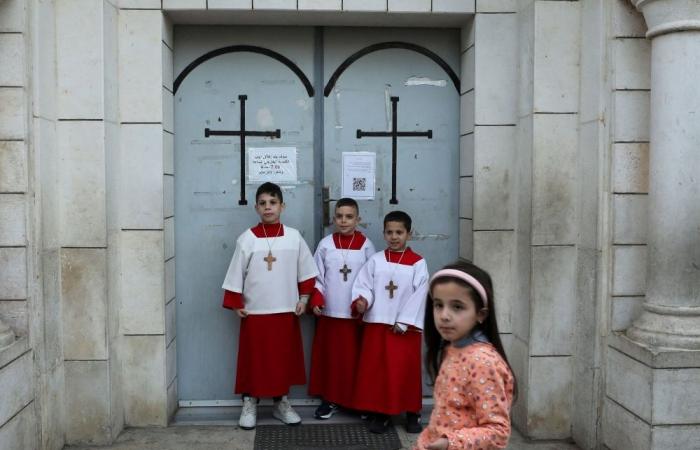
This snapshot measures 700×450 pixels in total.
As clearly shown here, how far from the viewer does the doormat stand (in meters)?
4.78

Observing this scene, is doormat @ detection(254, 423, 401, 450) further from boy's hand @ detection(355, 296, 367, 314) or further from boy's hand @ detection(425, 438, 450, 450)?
boy's hand @ detection(425, 438, 450, 450)

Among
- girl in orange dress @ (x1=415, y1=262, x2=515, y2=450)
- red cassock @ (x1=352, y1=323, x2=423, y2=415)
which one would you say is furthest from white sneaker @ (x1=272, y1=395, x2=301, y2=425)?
girl in orange dress @ (x1=415, y1=262, x2=515, y2=450)

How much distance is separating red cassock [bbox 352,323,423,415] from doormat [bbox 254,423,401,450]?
169mm

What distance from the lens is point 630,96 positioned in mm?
4457

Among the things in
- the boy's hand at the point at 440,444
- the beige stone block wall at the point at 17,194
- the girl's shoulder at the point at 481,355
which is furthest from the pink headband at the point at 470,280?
the beige stone block wall at the point at 17,194

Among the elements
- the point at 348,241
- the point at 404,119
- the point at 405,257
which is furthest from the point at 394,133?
the point at 405,257

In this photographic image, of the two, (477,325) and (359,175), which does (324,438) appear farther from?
(477,325)

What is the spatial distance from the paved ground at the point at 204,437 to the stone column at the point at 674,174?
3.66 ft

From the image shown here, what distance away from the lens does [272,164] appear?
17.7 ft

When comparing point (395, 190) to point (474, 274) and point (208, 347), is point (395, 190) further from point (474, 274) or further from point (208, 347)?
point (474, 274)

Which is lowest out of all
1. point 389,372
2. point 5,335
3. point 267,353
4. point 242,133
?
point 389,372

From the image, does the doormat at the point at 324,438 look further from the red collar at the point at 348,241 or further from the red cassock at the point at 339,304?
the red collar at the point at 348,241

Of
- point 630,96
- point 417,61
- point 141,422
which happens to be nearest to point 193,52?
point 417,61

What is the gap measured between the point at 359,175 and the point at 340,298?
0.91 metres
